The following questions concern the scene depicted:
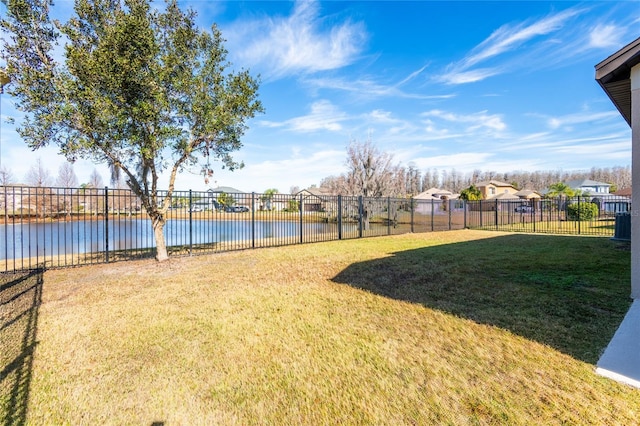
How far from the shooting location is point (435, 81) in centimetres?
1667

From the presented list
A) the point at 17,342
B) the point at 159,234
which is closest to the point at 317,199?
the point at 159,234

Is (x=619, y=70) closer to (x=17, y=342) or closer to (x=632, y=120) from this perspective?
(x=632, y=120)

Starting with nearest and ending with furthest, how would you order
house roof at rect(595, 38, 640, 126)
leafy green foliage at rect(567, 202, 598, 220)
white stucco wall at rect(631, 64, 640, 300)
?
house roof at rect(595, 38, 640, 126) < white stucco wall at rect(631, 64, 640, 300) < leafy green foliage at rect(567, 202, 598, 220)

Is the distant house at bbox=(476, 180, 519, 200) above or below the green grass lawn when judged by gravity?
above

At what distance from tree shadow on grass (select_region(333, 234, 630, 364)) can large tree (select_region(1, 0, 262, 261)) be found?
5.39m

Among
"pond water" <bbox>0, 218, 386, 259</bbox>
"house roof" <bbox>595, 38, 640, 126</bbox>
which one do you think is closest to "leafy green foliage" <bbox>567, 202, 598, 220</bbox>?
"pond water" <bbox>0, 218, 386, 259</bbox>

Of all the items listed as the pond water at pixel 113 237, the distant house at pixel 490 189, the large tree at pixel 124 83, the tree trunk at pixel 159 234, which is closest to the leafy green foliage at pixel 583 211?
the pond water at pixel 113 237

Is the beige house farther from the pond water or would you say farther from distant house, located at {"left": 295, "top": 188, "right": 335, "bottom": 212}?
the pond water

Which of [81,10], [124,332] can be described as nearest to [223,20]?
[81,10]

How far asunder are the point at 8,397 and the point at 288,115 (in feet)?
61.0

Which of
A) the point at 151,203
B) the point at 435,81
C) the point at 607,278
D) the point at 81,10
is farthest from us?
the point at 435,81

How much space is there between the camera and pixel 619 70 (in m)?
4.28

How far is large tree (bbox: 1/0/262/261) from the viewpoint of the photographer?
20.4 ft

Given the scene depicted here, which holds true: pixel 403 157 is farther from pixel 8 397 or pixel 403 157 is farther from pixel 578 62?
pixel 8 397
